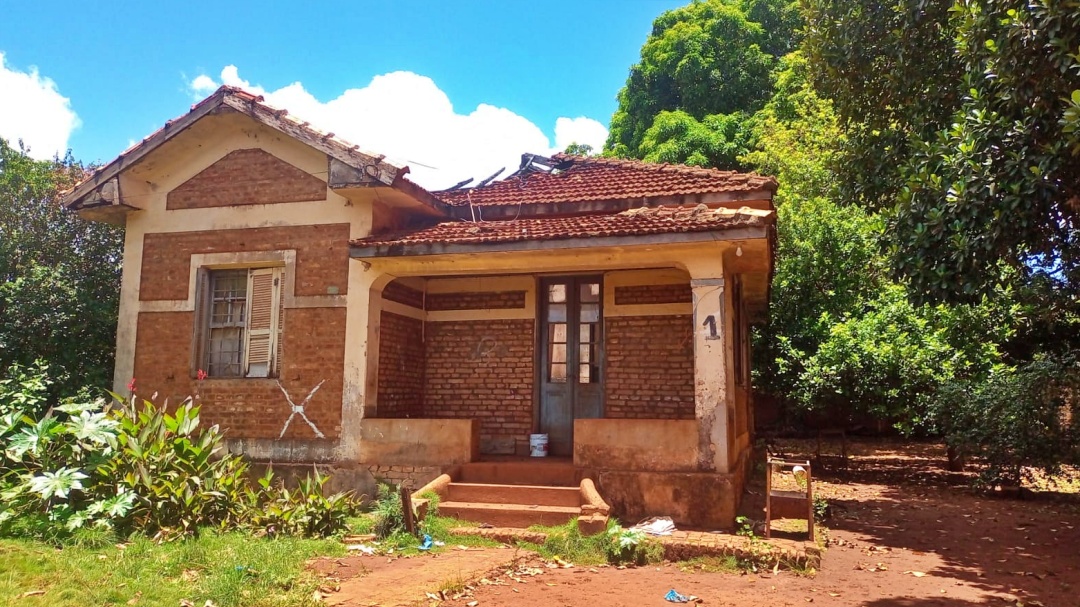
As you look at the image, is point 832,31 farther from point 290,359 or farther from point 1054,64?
point 290,359

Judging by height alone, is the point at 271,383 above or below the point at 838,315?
below

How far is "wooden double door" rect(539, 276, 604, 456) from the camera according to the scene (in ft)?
33.6

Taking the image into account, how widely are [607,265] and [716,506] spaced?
3.00m

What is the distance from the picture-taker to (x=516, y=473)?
29.0ft

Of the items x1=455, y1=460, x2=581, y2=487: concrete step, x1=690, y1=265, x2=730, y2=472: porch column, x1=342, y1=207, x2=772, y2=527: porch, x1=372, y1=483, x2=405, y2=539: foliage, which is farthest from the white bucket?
x1=372, y1=483, x2=405, y2=539: foliage

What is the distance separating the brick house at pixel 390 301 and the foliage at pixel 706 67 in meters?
14.7

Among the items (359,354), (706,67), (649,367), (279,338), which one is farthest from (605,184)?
(706,67)

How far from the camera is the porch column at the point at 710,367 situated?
8102 millimetres

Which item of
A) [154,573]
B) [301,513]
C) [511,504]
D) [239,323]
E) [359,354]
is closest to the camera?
[154,573]

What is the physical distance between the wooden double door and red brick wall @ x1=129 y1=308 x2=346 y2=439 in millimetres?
2841

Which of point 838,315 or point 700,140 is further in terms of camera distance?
point 700,140

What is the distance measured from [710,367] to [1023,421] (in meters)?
5.64

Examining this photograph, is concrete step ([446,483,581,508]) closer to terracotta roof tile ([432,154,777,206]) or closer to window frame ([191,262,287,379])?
window frame ([191,262,287,379])

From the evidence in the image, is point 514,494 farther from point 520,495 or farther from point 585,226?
point 585,226
